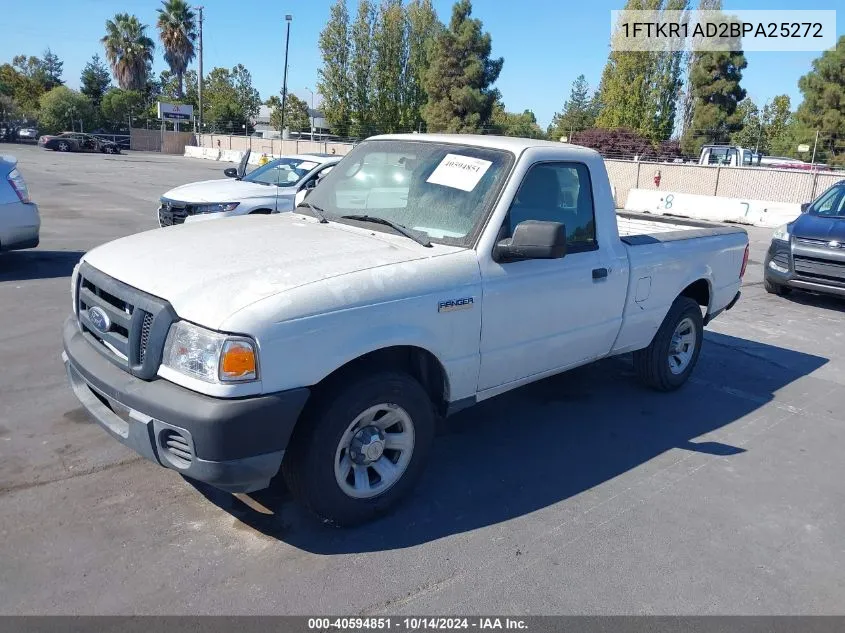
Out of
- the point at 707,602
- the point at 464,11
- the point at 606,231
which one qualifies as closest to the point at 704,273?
the point at 606,231

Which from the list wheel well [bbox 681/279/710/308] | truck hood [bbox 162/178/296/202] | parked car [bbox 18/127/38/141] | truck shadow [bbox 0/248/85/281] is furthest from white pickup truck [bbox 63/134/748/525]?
parked car [bbox 18/127/38/141]

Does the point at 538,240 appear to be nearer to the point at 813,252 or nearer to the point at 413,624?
the point at 413,624

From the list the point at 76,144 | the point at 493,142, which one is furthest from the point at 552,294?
the point at 76,144

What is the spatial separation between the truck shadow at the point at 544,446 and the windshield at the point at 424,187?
145 cm

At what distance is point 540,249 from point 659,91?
52819mm

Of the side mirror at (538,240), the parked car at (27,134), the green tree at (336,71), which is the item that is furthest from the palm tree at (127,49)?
the side mirror at (538,240)

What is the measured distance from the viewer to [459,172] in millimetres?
4133

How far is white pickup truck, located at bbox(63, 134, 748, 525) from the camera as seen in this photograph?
2.95 metres

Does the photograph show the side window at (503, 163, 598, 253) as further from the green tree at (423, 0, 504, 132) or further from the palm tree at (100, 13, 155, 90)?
the palm tree at (100, 13, 155, 90)

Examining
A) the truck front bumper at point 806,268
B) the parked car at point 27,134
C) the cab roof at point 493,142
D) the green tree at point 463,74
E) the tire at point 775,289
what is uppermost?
the green tree at point 463,74

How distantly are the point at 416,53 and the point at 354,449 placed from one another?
5857 centimetres

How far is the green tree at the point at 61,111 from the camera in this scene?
60094 millimetres

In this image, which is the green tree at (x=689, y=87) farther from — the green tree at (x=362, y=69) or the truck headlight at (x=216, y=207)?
the truck headlight at (x=216, y=207)

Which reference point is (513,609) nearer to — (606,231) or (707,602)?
(707,602)
